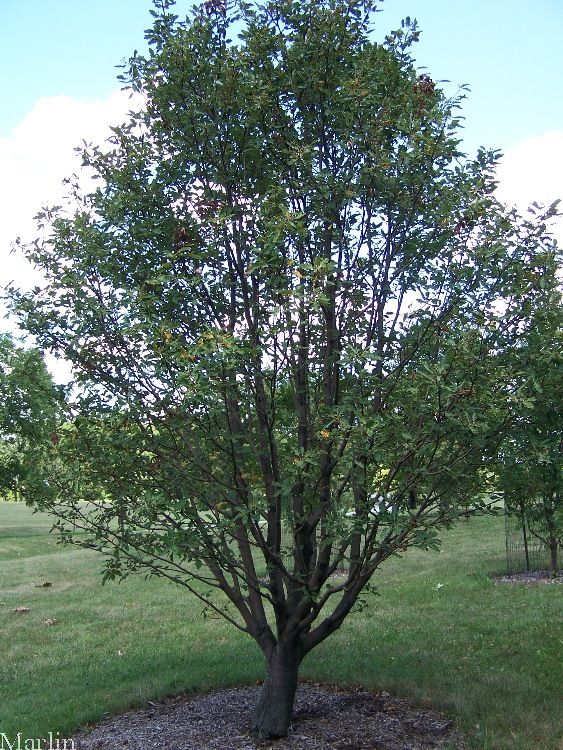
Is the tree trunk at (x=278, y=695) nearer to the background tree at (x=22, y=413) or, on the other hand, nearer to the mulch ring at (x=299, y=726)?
the mulch ring at (x=299, y=726)

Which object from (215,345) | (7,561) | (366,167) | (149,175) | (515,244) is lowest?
(7,561)

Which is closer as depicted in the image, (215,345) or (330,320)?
(215,345)

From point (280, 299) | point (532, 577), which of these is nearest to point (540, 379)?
point (280, 299)

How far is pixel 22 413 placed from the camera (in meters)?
12.2

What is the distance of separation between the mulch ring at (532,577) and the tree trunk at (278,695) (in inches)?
329

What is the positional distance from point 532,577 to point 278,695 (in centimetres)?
928

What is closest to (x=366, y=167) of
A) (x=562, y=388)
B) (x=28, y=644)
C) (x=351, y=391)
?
(x=351, y=391)

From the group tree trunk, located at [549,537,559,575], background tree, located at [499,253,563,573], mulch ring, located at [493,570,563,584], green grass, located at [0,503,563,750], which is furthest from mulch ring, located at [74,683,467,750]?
tree trunk, located at [549,537,559,575]

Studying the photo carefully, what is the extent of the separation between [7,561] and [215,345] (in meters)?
21.8

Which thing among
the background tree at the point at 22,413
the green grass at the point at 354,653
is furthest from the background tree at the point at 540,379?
the background tree at the point at 22,413

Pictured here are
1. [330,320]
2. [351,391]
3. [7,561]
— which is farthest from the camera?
[7,561]

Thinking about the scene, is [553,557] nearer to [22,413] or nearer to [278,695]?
[278,695]

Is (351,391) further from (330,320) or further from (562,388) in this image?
(562,388)

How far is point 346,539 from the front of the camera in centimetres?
543
